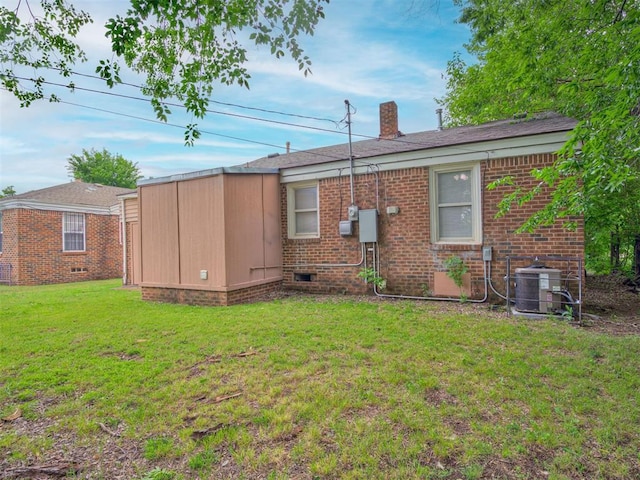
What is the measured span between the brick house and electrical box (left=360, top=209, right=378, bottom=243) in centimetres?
2

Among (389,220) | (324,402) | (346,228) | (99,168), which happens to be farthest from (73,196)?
(99,168)

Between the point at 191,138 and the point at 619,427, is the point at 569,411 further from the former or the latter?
the point at 191,138

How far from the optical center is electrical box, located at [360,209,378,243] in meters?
7.70

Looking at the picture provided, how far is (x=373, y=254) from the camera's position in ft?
25.9

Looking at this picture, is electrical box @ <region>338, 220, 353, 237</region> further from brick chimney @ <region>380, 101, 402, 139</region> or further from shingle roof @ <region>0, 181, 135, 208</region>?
shingle roof @ <region>0, 181, 135, 208</region>

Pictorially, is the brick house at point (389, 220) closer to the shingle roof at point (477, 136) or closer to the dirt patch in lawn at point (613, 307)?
the shingle roof at point (477, 136)

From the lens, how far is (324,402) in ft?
9.52

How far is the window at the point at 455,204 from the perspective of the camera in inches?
276

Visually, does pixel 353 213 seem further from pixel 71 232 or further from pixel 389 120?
pixel 71 232

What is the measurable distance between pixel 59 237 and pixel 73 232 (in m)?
0.58

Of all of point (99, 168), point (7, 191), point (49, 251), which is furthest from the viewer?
point (7, 191)

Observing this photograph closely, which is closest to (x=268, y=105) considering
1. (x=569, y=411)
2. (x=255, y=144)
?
(x=255, y=144)

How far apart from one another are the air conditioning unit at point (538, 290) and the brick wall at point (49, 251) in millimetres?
16642

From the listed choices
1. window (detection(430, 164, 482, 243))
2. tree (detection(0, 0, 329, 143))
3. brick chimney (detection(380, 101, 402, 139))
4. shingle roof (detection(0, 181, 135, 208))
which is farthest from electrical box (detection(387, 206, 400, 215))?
shingle roof (detection(0, 181, 135, 208))
